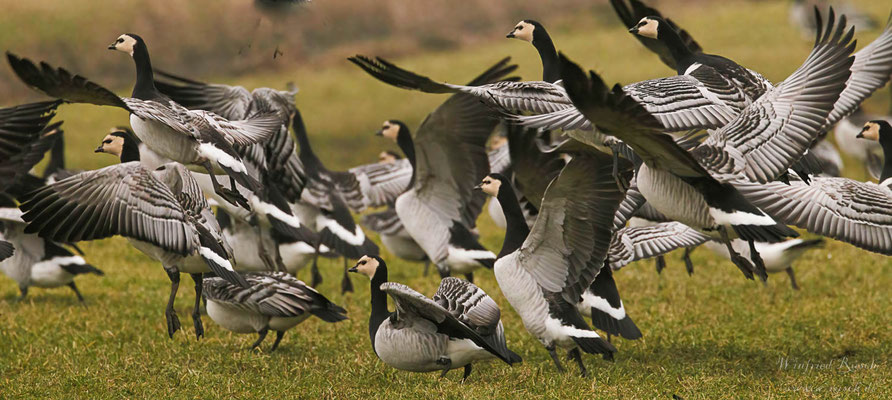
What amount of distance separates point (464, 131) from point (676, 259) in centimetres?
426

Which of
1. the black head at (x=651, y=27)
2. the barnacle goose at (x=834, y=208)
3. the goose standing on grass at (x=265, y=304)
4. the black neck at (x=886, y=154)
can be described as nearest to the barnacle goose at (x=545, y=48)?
the black head at (x=651, y=27)

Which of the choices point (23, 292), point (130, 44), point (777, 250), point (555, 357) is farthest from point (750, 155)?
point (23, 292)

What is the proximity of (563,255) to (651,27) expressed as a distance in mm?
2417

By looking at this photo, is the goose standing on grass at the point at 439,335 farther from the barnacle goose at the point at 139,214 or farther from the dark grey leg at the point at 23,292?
the dark grey leg at the point at 23,292

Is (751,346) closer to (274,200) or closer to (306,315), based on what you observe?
(306,315)

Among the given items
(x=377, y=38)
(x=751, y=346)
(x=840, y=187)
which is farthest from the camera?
Result: (x=377, y=38)

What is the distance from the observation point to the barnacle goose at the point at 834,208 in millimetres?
6973

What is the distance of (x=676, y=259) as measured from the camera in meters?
12.0

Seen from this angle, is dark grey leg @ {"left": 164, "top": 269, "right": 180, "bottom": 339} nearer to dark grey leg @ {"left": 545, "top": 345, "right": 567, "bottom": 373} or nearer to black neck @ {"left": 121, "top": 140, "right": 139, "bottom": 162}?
black neck @ {"left": 121, "top": 140, "right": 139, "bottom": 162}

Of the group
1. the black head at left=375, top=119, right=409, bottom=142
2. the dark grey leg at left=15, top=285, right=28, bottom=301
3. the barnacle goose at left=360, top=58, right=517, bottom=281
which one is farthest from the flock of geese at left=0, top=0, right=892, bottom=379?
the dark grey leg at left=15, top=285, right=28, bottom=301

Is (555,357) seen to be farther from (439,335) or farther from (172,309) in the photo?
(172,309)

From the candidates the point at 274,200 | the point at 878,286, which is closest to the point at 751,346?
the point at 878,286

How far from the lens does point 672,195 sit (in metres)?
6.93

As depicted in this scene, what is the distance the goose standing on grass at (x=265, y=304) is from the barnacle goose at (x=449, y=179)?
6.76 feet
